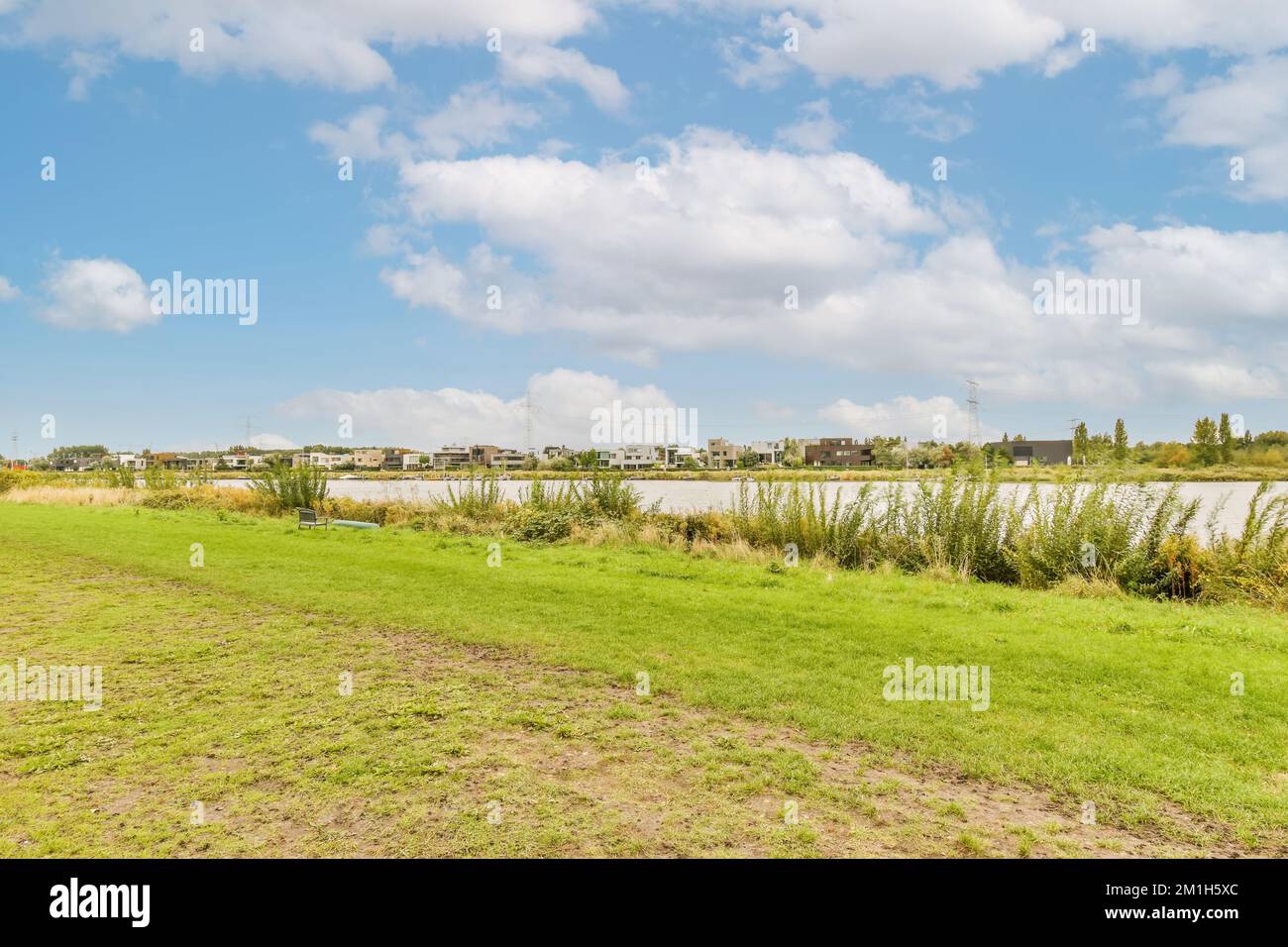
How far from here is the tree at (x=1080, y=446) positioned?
15.9 meters

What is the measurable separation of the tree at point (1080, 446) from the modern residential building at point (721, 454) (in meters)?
125

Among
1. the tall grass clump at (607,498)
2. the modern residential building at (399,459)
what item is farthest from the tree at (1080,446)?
the modern residential building at (399,459)

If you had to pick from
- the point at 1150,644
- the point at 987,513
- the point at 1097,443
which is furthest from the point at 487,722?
the point at 1097,443

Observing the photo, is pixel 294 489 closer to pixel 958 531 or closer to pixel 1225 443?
pixel 958 531

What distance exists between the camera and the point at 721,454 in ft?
514

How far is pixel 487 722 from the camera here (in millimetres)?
6863

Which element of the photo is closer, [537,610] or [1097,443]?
[537,610]

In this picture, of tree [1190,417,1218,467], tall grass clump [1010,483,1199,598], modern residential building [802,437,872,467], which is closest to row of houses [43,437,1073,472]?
modern residential building [802,437,872,467]

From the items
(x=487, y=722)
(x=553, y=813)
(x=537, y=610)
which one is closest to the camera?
(x=553, y=813)

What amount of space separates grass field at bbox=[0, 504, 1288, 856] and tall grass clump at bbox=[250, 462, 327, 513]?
19968 millimetres

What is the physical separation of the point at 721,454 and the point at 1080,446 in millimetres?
140847

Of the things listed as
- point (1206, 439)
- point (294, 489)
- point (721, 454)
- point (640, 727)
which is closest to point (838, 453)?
point (721, 454)

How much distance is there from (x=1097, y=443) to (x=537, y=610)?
41.0ft
